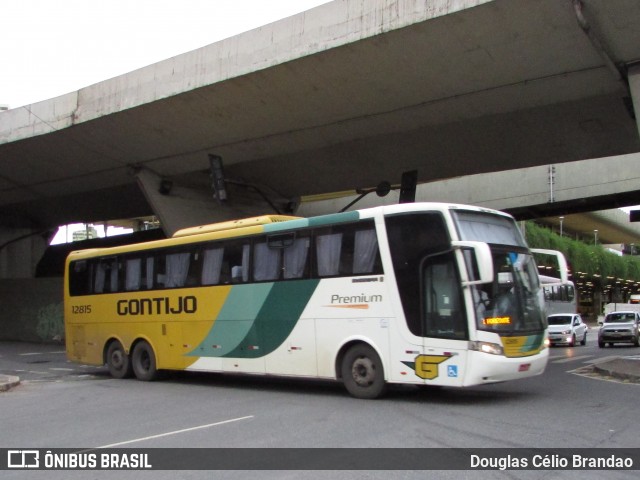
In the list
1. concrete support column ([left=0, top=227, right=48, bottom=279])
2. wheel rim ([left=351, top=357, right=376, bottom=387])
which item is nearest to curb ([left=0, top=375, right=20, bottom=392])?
wheel rim ([left=351, top=357, right=376, bottom=387])

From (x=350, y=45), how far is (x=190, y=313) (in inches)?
323

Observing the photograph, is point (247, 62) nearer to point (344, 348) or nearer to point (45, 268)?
point (344, 348)

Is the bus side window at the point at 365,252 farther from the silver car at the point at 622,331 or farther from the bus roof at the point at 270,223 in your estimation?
the silver car at the point at 622,331

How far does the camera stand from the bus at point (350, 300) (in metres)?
10.4

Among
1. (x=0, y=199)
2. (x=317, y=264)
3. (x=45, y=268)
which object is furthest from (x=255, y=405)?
(x=45, y=268)

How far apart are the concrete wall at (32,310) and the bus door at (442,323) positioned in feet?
94.5

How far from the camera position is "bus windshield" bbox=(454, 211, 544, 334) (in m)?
10.3

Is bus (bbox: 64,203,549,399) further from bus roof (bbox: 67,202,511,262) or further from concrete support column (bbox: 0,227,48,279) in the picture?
concrete support column (bbox: 0,227,48,279)

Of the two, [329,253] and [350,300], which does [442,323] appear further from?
[329,253]

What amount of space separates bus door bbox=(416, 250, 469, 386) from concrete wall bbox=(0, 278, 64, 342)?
28.8m

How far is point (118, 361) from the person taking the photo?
16828 mm

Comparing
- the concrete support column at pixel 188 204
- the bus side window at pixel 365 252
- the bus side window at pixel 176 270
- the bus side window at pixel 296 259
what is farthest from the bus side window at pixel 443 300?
the concrete support column at pixel 188 204

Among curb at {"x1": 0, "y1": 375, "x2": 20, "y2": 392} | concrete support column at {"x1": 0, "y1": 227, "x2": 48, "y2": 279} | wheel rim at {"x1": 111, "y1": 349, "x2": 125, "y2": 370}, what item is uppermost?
concrete support column at {"x1": 0, "y1": 227, "x2": 48, "y2": 279}

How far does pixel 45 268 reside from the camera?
50594mm
